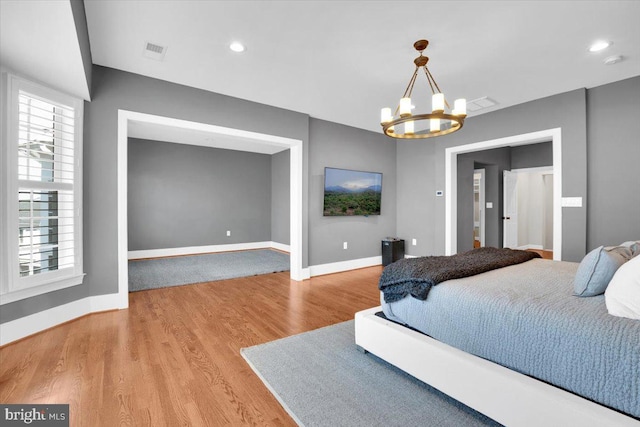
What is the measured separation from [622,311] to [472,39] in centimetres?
240

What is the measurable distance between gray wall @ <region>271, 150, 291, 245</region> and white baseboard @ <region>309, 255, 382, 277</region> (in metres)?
2.35

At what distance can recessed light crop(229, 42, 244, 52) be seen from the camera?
274cm

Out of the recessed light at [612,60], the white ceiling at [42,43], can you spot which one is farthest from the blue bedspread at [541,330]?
the white ceiling at [42,43]

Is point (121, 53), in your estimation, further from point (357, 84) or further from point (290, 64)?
point (357, 84)

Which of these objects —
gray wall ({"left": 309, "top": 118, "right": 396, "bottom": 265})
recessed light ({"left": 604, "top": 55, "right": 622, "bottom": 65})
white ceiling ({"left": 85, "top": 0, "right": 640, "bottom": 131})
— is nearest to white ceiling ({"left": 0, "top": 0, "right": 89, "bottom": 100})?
white ceiling ({"left": 85, "top": 0, "right": 640, "bottom": 131})

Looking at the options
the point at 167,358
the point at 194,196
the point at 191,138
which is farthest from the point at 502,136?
the point at 194,196

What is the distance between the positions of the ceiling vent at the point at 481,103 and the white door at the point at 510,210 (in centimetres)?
315

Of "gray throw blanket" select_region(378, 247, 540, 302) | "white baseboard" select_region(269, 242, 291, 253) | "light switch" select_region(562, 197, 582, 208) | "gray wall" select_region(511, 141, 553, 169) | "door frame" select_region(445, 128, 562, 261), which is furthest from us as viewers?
"white baseboard" select_region(269, 242, 291, 253)

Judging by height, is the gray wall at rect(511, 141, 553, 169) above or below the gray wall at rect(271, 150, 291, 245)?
above

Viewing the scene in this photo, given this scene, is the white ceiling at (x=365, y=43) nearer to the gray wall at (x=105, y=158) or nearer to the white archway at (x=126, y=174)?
the gray wall at (x=105, y=158)

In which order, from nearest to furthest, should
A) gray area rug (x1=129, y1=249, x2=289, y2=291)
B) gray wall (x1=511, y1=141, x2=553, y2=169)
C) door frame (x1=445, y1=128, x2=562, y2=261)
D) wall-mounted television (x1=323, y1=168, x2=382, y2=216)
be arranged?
door frame (x1=445, y1=128, x2=562, y2=261) → gray area rug (x1=129, y1=249, x2=289, y2=291) → wall-mounted television (x1=323, y1=168, x2=382, y2=216) → gray wall (x1=511, y1=141, x2=553, y2=169)

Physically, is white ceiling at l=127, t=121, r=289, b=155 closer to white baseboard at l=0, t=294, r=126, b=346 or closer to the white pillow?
white baseboard at l=0, t=294, r=126, b=346

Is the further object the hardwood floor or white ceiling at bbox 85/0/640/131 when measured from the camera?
white ceiling at bbox 85/0/640/131

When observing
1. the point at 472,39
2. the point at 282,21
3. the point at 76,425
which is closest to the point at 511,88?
the point at 472,39
